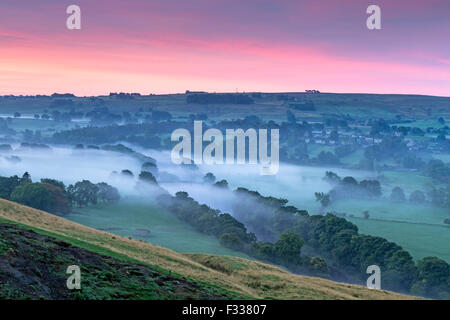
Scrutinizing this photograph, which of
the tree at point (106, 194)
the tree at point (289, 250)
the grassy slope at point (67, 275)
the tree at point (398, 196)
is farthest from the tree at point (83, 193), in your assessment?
the tree at point (398, 196)

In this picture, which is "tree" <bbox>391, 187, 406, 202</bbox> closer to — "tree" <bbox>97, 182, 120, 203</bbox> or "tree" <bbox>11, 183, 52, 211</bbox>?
"tree" <bbox>97, 182, 120, 203</bbox>

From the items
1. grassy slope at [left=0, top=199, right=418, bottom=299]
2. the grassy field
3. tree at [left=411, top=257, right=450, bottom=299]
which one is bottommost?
the grassy field

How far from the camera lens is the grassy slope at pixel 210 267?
119 feet

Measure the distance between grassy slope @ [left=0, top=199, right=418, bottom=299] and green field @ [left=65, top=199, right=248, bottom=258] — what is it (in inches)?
1863

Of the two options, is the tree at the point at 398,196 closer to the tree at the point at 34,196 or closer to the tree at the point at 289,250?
the tree at the point at 289,250

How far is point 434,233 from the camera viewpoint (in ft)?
424

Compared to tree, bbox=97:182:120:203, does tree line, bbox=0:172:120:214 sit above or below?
above

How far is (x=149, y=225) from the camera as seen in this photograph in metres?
120

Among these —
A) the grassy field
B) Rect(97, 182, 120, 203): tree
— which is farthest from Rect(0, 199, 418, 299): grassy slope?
Rect(97, 182, 120, 203): tree

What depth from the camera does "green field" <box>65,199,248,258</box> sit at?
97525mm

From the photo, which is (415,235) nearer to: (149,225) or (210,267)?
A: (149,225)
